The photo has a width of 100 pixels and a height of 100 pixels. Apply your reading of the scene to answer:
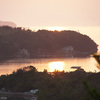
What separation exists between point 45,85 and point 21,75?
4077 mm

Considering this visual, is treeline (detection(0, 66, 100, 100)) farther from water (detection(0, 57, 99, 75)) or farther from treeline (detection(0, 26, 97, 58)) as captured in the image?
treeline (detection(0, 26, 97, 58))

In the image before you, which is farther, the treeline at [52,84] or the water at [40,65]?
the water at [40,65]

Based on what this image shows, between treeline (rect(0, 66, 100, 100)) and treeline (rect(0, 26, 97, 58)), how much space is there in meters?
41.6

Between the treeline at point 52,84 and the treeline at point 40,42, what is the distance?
137 feet

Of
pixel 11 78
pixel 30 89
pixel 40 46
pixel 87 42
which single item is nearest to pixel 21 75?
pixel 11 78

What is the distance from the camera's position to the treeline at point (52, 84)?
68.0 ft

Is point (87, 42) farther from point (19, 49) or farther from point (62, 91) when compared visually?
point (62, 91)

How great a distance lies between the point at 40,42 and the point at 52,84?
189ft

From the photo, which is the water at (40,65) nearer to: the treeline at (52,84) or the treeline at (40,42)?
the treeline at (40,42)

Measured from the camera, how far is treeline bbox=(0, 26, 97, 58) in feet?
242

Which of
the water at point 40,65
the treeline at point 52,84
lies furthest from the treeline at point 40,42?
the treeline at point 52,84

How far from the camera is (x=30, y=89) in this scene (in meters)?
25.9

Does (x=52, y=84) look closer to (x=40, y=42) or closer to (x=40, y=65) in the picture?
(x=40, y=65)

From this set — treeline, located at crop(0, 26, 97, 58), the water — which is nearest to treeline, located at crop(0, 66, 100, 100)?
the water
